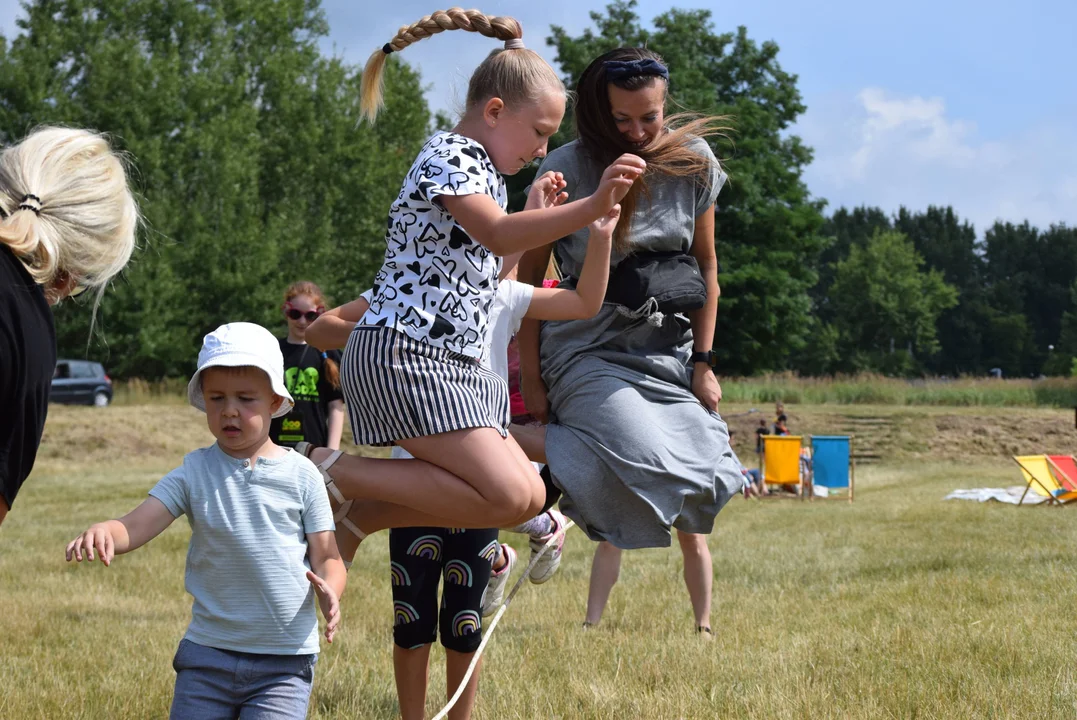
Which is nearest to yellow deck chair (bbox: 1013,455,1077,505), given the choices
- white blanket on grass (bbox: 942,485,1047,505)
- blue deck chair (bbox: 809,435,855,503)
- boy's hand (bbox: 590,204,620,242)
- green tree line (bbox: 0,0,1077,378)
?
white blanket on grass (bbox: 942,485,1047,505)

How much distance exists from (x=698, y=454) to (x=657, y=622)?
2.54 metres

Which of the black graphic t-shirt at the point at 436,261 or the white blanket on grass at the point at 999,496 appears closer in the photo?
the black graphic t-shirt at the point at 436,261

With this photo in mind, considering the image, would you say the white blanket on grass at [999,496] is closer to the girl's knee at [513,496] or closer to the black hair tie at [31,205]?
the girl's knee at [513,496]

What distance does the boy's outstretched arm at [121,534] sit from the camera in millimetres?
2750

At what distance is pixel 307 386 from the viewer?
7.71 meters

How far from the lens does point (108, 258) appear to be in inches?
128

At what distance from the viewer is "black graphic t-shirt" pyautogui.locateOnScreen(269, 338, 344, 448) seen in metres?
7.69

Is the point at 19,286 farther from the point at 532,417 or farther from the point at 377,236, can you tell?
the point at 377,236

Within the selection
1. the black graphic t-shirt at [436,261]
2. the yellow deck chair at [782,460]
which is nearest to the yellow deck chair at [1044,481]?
the yellow deck chair at [782,460]

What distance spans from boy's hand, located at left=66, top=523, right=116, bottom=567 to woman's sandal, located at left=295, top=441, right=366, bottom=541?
1.05 metres

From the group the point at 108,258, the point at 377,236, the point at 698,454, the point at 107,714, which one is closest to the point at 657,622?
the point at 698,454

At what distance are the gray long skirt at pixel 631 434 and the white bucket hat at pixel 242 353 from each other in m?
1.40

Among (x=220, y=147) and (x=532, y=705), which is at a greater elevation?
(x=220, y=147)

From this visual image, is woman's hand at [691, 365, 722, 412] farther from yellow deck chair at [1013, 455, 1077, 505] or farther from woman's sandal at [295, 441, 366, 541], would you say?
yellow deck chair at [1013, 455, 1077, 505]
